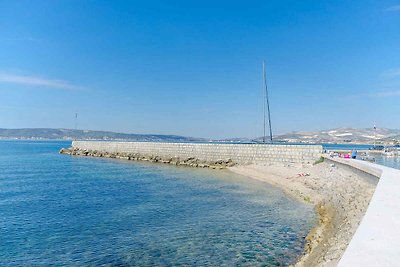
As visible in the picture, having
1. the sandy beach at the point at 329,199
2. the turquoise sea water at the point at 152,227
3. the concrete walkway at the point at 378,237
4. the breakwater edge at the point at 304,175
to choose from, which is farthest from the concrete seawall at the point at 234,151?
the concrete walkway at the point at 378,237

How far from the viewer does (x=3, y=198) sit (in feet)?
71.3

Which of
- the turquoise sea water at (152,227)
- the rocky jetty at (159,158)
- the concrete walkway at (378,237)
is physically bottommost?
the turquoise sea water at (152,227)

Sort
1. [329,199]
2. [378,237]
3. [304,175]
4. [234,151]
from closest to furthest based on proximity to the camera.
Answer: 1. [378,237]
2. [329,199]
3. [304,175]
4. [234,151]

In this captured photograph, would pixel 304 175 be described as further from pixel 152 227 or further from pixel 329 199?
pixel 152 227

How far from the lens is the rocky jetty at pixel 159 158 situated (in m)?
45.7

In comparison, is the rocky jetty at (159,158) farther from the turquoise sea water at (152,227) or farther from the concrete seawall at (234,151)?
the turquoise sea water at (152,227)

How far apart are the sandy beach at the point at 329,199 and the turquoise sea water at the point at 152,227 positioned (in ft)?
2.41

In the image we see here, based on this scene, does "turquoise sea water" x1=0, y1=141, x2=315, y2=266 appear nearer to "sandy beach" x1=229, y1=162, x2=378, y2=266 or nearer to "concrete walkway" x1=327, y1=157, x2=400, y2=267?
"sandy beach" x1=229, y1=162, x2=378, y2=266

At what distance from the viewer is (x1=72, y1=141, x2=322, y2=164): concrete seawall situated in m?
36.4

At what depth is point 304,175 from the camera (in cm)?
2784

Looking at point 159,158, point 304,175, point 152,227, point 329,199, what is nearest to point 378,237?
point 152,227

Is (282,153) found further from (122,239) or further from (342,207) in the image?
(122,239)

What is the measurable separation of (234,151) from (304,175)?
752 inches

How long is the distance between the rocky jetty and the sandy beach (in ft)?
36.2
